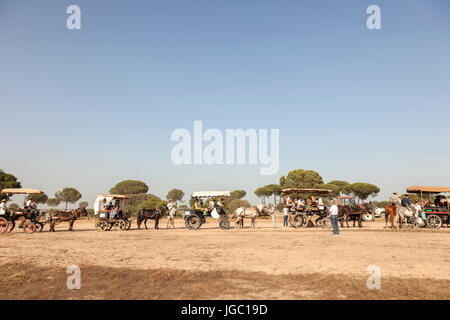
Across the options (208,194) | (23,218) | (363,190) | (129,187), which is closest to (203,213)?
(208,194)

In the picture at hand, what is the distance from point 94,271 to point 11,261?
3.50 m

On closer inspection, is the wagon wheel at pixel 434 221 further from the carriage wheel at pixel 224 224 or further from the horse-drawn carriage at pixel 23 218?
the horse-drawn carriage at pixel 23 218

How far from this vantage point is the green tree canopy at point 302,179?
5788cm

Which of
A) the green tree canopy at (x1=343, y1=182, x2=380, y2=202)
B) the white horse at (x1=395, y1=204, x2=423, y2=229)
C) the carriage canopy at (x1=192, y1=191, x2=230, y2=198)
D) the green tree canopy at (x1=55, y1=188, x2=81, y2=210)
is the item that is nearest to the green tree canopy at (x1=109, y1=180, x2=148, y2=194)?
the green tree canopy at (x1=55, y1=188, x2=81, y2=210)

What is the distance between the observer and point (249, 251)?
33.0 ft

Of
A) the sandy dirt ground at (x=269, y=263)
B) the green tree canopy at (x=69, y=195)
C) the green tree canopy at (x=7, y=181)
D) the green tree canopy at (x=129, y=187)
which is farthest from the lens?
the green tree canopy at (x=69, y=195)

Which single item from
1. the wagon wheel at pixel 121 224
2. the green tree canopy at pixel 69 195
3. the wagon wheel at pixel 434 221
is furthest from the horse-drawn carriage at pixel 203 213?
the green tree canopy at pixel 69 195

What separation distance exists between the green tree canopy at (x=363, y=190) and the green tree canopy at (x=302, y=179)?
69.1 feet

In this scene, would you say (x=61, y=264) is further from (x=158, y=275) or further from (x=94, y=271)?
(x=158, y=275)

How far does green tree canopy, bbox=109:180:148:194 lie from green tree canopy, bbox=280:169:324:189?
50.5 metres

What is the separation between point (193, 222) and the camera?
65.5 ft
